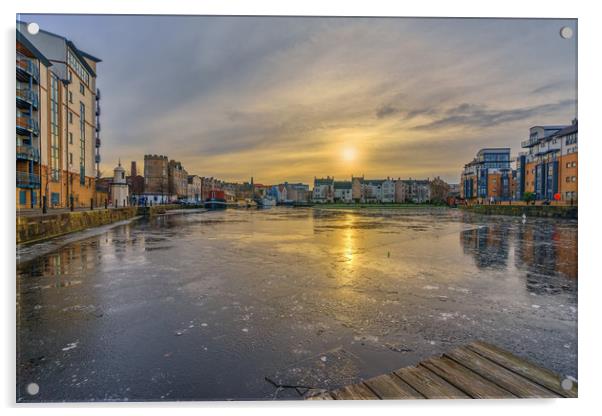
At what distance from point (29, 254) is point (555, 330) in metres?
12.7

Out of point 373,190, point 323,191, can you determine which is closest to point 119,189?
point 323,191

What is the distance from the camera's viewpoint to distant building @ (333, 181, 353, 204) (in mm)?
104312

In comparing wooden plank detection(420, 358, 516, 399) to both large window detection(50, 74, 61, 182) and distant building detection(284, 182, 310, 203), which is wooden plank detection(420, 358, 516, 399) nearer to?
large window detection(50, 74, 61, 182)

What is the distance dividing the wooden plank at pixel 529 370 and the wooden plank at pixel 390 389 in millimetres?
901

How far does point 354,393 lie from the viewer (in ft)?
8.11

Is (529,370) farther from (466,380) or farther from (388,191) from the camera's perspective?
(388,191)

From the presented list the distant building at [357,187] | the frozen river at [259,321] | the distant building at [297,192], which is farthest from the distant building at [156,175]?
the distant building at [357,187]

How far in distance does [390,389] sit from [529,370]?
1349 mm

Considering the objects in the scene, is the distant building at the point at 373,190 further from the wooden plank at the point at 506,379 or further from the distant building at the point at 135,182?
the wooden plank at the point at 506,379

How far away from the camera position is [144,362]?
3061mm

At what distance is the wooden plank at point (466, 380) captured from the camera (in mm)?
2551

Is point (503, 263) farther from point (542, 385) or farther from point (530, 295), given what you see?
point (542, 385)
